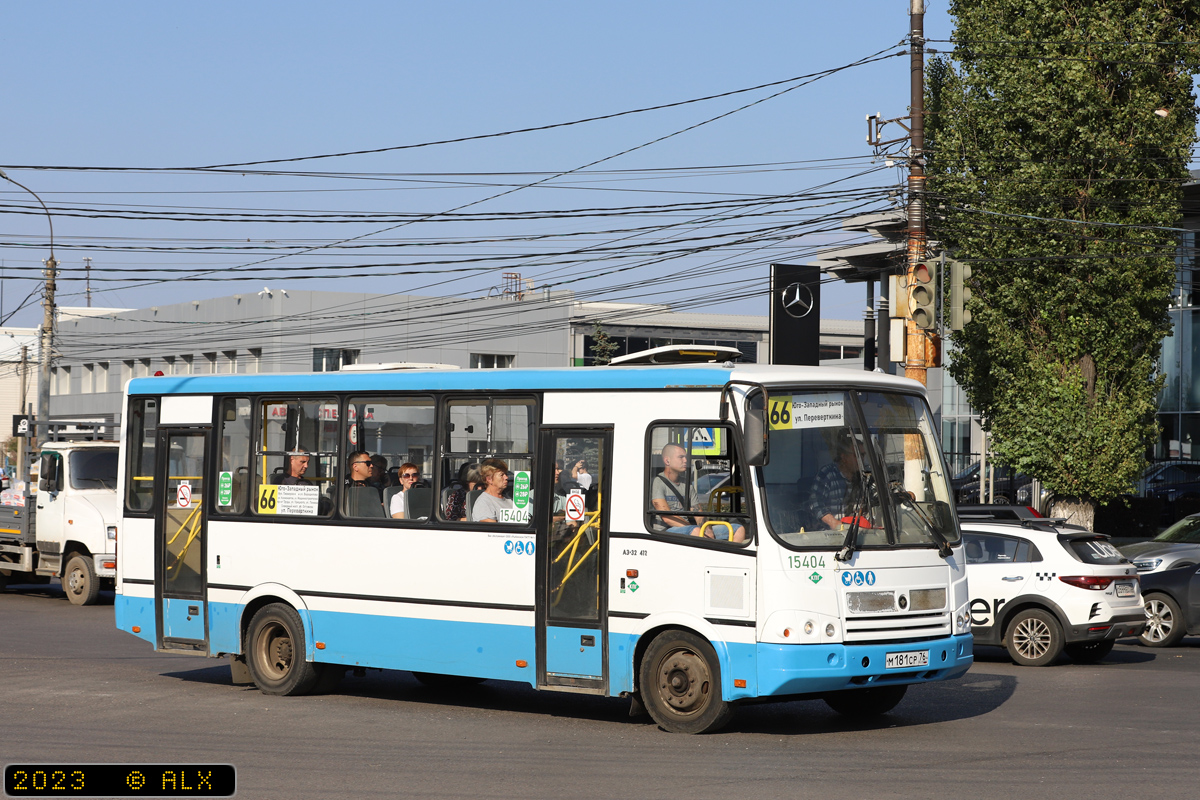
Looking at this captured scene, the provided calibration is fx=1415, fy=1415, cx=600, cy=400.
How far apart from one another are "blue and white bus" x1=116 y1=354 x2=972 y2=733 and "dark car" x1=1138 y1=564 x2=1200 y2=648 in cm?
753

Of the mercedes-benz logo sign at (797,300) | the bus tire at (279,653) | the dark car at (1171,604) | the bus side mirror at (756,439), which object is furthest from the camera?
the mercedes-benz logo sign at (797,300)

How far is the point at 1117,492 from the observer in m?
25.5

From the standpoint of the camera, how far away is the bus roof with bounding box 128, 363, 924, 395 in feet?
33.2

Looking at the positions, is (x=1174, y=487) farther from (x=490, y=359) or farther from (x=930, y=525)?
(x=490, y=359)

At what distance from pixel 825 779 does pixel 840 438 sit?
257cm

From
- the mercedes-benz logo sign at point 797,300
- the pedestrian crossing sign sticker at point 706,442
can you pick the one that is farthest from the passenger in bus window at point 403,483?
the mercedes-benz logo sign at point 797,300

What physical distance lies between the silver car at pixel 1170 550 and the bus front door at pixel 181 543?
434 inches

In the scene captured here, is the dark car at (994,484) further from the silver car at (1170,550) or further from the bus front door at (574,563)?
the bus front door at (574,563)

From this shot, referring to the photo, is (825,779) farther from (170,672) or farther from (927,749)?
(170,672)

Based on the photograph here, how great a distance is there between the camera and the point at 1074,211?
81.6ft

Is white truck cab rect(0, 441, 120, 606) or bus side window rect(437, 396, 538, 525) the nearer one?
bus side window rect(437, 396, 538, 525)

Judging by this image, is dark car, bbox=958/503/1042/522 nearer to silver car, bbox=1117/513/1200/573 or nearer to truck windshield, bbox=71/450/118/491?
silver car, bbox=1117/513/1200/573

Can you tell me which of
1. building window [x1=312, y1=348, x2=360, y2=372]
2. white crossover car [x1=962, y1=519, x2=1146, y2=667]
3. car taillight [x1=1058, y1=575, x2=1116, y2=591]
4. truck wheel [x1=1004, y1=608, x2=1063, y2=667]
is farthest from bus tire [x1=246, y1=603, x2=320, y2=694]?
building window [x1=312, y1=348, x2=360, y2=372]

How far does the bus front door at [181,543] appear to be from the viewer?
1281cm
